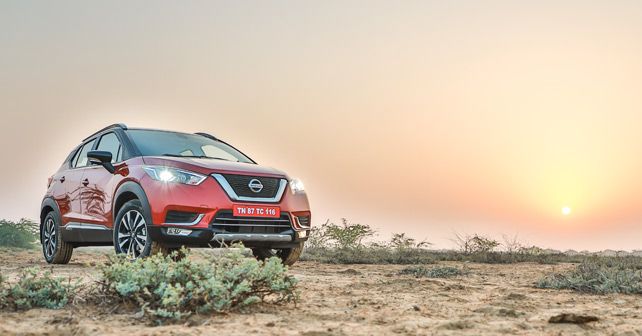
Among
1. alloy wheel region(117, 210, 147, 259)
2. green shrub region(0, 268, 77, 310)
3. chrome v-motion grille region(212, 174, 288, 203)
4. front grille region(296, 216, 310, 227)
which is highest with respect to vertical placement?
chrome v-motion grille region(212, 174, 288, 203)

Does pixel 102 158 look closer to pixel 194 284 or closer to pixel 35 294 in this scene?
pixel 35 294

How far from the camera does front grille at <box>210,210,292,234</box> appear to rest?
298 inches

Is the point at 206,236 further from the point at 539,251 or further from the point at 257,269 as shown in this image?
the point at 539,251

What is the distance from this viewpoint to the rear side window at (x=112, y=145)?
29.1 feet

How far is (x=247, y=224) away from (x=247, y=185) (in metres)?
0.50

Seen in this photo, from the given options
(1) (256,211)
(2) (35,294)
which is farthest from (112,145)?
(2) (35,294)

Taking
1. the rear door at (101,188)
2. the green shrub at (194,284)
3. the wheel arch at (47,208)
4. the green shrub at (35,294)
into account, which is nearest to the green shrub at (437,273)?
the green shrub at (194,284)

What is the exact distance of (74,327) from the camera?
4.06 metres

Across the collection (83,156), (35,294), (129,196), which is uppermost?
(83,156)

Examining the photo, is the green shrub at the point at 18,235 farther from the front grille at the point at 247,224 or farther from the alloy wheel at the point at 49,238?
the front grille at the point at 247,224

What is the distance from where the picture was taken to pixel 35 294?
4805 millimetres

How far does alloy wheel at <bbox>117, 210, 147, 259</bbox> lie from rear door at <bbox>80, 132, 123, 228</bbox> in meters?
0.44

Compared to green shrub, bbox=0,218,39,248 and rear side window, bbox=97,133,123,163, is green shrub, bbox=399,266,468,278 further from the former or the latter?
green shrub, bbox=0,218,39,248

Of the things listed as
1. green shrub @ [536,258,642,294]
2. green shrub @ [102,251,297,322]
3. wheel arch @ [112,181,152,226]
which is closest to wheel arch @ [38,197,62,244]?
wheel arch @ [112,181,152,226]
